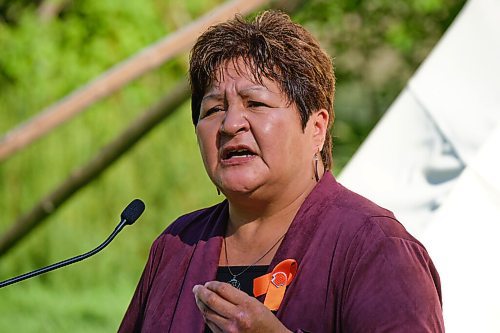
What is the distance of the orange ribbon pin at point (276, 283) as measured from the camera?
7.39ft

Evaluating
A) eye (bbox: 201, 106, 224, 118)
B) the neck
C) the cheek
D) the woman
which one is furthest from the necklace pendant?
eye (bbox: 201, 106, 224, 118)

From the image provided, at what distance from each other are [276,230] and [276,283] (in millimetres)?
190

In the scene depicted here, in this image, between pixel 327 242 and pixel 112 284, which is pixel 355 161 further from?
pixel 112 284

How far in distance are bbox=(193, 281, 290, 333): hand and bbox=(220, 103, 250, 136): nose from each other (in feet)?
1.32

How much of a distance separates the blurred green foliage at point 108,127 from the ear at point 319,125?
4.70m

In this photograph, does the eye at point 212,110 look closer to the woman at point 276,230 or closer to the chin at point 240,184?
the woman at point 276,230

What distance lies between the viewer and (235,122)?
2338mm

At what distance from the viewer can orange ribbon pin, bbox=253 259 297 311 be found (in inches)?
88.7

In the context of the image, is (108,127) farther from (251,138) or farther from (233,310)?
(233,310)

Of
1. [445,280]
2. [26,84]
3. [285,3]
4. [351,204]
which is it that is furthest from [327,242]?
[26,84]

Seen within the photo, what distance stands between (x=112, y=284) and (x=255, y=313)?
20.2 feet

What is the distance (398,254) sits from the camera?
7.00ft

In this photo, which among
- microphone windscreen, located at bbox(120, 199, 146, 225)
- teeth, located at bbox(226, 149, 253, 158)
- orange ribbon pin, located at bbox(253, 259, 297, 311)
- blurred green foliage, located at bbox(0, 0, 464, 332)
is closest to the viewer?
orange ribbon pin, located at bbox(253, 259, 297, 311)

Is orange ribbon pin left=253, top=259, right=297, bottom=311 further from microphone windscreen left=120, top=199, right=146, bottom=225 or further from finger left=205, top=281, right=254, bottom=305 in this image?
microphone windscreen left=120, top=199, right=146, bottom=225
